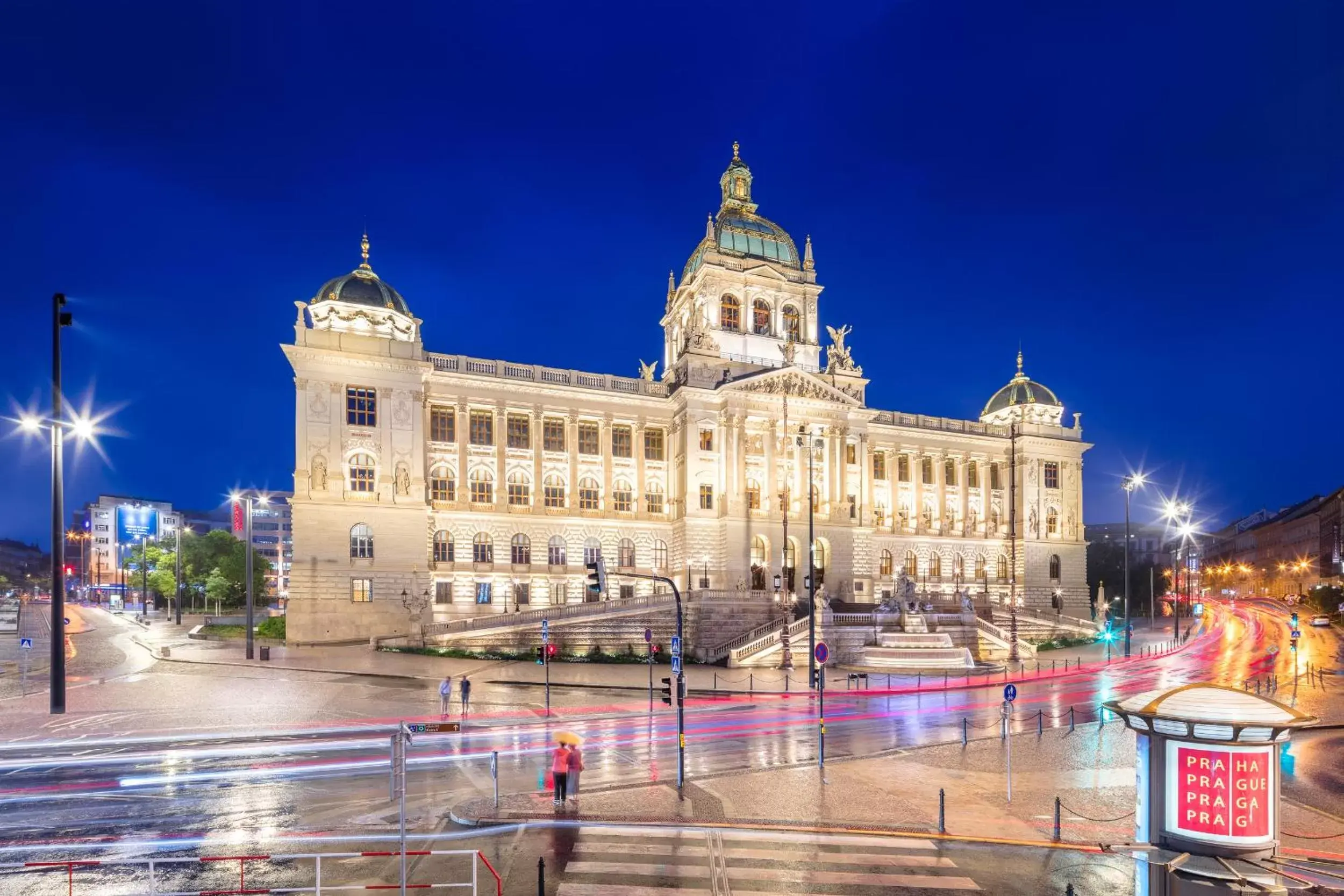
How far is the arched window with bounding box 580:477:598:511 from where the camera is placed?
5878 cm

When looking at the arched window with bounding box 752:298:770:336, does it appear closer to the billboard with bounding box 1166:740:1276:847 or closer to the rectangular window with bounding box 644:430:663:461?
the rectangular window with bounding box 644:430:663:461

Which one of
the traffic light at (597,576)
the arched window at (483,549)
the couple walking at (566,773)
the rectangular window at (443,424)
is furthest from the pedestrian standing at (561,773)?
the rectangular window at (443,424)

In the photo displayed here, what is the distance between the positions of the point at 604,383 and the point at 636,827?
47555mm

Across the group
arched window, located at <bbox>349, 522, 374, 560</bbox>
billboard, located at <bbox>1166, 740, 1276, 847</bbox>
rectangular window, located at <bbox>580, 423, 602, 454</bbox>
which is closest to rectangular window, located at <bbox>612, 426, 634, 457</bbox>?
rectangular window, located at <bbox>580, 423, 602, 454</bbox>

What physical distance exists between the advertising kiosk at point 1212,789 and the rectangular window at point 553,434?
51.7 m

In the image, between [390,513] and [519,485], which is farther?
[519,485]

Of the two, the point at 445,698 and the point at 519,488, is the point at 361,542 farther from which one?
the point at 445,698

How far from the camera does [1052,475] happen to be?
76875mm

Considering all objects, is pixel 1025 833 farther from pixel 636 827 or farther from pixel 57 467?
pixel 57 467

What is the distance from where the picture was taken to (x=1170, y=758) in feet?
27.5

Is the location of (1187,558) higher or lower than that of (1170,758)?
lower

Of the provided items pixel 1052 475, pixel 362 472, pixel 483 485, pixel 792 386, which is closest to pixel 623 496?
pixel 483 485

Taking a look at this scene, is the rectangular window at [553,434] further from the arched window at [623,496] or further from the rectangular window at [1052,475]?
the rectangular window at [1052,475]

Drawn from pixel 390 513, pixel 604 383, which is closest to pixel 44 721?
pixel 390 513
